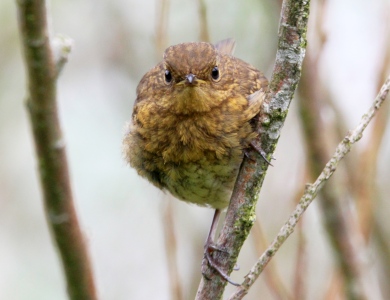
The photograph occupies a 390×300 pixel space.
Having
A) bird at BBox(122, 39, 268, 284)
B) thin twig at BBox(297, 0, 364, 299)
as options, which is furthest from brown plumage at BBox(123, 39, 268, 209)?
thin twig at BBox(297, 0, 364, 299)

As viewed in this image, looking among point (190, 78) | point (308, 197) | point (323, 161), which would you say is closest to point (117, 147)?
point (323, 161)

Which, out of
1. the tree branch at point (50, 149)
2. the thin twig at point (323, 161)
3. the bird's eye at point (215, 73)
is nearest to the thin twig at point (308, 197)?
the tree branch at point (50, 149)

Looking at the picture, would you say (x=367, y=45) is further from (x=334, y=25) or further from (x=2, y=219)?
(x=2, y=219)

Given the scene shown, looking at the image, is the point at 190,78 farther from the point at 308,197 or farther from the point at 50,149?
the point at 308,197

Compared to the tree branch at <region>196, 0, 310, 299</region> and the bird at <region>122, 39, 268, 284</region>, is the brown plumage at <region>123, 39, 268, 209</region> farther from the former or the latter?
the tree branch at <region>196, 0, 310, 299</region>

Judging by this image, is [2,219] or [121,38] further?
[2,219]

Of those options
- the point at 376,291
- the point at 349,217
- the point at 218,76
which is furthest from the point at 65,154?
the point at 376,291

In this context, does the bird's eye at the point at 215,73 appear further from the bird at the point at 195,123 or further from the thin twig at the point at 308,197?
the thin twig at the point at 308,197
